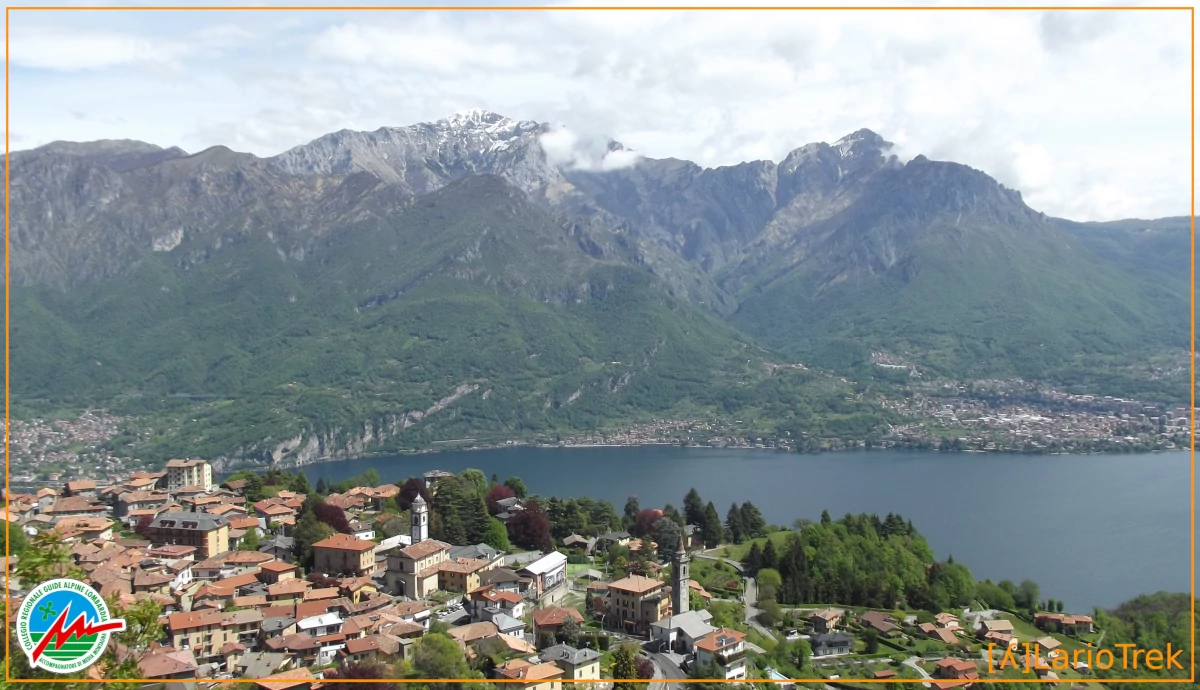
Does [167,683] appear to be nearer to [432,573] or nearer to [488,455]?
[432,573]

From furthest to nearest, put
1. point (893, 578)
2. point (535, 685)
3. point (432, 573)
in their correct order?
1. point (893, 578)
2. point (432, 573)
3. point (535, 685)

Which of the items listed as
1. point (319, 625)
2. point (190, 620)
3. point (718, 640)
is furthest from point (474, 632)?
point (190, 620)

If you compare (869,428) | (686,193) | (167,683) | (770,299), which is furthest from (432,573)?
(686,193)

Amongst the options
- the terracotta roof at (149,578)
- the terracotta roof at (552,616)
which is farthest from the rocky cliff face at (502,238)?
the terracotta roof at (552,616)

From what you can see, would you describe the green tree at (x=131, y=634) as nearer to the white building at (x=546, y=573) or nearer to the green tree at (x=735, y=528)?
the white building at (x=546, y=573)

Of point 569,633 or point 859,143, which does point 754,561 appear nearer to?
point 569,633

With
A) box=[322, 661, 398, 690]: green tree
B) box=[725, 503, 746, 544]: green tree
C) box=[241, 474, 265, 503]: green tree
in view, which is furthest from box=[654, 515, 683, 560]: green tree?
box=[322, 661, 398, 690]: green tree
